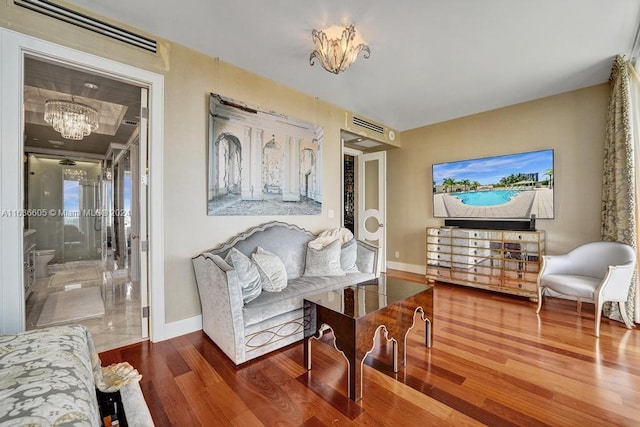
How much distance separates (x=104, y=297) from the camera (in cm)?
366

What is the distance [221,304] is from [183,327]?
28.5 inches

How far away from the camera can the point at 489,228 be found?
13.5 feet

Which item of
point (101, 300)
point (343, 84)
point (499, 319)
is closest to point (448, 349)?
point (499, 319)

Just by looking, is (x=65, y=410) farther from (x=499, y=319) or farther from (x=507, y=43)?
(x=507, y=43)

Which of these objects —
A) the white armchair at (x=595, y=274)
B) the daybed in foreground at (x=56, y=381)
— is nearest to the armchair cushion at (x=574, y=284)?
the white armchair at (x=595, y=274)

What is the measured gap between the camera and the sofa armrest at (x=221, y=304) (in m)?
2.03

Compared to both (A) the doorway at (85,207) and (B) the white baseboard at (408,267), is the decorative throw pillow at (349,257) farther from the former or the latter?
(B) the white baseboard at (408,267)

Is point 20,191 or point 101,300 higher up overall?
point 20,191

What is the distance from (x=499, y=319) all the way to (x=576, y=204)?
1970 millimetres

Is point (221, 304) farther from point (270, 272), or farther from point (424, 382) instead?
point (424, 382)

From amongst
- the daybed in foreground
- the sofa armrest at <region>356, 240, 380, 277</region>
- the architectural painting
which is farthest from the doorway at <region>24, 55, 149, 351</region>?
the sofa armrest at <region>356, 240, 380, 277</region>

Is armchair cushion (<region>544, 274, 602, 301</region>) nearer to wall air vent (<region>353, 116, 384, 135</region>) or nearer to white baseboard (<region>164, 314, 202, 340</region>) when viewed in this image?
wall air vent (<region>353, 116, 384, 135</region>)

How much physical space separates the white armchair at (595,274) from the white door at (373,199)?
2.36 m

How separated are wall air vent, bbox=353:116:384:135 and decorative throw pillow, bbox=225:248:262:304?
3041mm
